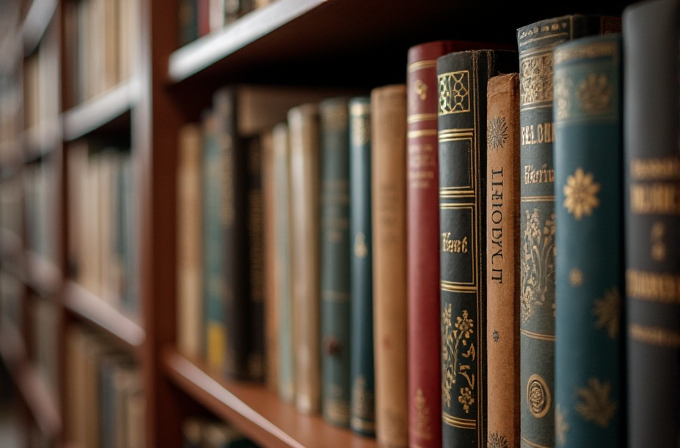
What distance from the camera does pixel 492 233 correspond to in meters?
0.40

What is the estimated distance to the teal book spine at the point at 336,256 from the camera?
22.8 inches

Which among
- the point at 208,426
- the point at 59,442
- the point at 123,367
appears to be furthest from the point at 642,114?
the point at 59,442

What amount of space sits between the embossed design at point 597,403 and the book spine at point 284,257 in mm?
378

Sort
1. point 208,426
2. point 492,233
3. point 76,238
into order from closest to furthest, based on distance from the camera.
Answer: point 492,233 < point 208,426 < point 76,238

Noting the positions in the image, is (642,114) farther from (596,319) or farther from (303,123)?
(303,123)

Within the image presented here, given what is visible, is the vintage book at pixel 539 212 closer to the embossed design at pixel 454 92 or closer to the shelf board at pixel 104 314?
the embossed design at pixel 454 92

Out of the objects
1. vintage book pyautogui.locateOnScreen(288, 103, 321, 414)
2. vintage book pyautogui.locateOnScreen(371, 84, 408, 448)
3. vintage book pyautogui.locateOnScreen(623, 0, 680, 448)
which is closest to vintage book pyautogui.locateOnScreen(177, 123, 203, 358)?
vintage book pyautogui.locateOnScreen(288, 103, 321, 414)

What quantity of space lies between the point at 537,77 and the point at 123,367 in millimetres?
1127

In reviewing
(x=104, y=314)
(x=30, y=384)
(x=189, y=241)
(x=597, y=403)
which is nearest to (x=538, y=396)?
(x=597, y=403)

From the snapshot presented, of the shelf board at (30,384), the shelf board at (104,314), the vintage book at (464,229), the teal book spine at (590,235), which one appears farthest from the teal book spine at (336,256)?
the shelf board at (30,384)

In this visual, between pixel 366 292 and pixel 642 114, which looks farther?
pixel 366 292

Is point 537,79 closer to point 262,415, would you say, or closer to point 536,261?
point 536,261

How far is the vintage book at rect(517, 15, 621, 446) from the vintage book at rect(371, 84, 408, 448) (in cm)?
14

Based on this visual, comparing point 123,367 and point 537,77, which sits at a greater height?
point 537,77
